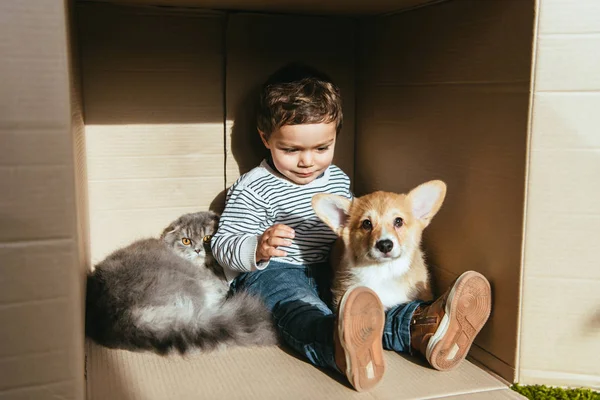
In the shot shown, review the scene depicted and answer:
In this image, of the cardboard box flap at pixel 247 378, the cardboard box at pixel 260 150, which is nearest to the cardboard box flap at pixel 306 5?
the cardboard box at pixel 260 150

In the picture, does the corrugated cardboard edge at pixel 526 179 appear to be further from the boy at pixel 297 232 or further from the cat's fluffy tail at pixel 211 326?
the cat's fluffy tail at pixel 211 326

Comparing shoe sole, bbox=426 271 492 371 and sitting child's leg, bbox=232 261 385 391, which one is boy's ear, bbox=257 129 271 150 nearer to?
sitting child's leg, bbox=232 261 385 391

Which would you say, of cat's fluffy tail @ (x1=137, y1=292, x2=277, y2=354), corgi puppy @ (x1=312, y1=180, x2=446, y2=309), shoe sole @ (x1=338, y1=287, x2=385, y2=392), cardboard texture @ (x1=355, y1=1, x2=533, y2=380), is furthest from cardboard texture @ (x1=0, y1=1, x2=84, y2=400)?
cardboard texture @ (x1=355, y1=1, x2=533, y2=380)

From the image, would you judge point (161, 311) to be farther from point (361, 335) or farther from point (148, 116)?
point (148, 116)

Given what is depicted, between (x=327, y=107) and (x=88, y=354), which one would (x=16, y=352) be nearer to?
(x=88, y=354)

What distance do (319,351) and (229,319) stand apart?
0.65 feet

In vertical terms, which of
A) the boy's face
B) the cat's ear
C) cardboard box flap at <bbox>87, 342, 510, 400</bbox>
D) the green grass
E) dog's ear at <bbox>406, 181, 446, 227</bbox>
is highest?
the boy's face

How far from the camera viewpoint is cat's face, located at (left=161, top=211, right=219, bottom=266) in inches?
60.3

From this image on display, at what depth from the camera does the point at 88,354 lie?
1258 mm

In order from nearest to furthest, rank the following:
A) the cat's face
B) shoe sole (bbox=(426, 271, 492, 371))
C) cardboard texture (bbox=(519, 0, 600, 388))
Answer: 1. cardboard texture (bbox=(519, 0, 600, 388))
2. shoe sole (bbox=(426, 271, 492, 371))
3. the cat's face

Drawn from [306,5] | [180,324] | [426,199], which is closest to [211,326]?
[180,324]

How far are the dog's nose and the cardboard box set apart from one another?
0.18m

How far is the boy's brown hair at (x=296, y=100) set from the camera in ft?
4.75

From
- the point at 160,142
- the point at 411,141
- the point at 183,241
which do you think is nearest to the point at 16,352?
the point at 183,241
